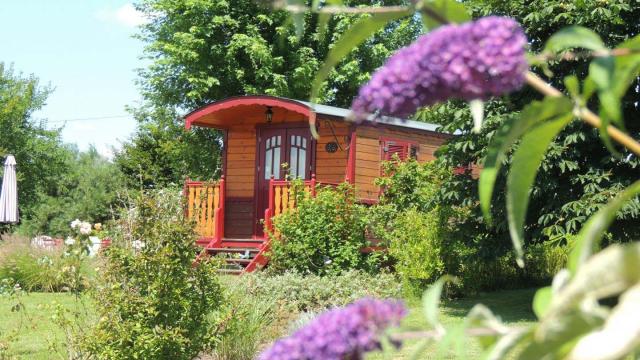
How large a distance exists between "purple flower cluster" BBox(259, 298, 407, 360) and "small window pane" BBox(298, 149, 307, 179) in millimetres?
14870

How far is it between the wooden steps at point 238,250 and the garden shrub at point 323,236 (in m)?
1.00

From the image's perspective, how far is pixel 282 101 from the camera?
14.3 m

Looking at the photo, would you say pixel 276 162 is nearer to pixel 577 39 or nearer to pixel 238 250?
pixel 238 250

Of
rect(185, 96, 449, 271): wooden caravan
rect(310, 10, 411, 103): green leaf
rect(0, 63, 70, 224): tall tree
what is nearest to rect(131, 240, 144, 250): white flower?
rect(310, 10, 411, 103): green leaf

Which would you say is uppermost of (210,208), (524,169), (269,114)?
(269,114)

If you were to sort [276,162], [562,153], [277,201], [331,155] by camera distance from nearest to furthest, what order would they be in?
1. [562,153]
2. [277,201]
3. [331,155]
4. [276,162]

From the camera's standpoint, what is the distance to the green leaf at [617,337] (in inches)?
25.3

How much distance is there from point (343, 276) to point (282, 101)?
3.97 metres

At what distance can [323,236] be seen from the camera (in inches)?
510

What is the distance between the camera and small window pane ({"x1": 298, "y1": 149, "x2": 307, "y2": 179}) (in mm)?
15695

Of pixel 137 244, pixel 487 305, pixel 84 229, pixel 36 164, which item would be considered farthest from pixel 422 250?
pixel 36 164

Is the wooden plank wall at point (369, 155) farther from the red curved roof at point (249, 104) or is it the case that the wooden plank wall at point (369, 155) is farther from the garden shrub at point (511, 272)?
the garden shrub at point (511, 272)

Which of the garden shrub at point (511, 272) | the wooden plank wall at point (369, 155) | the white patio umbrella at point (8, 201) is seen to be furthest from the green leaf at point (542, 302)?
the white patio umbrella at point (8, 201)

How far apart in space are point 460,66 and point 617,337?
13.0 inches
